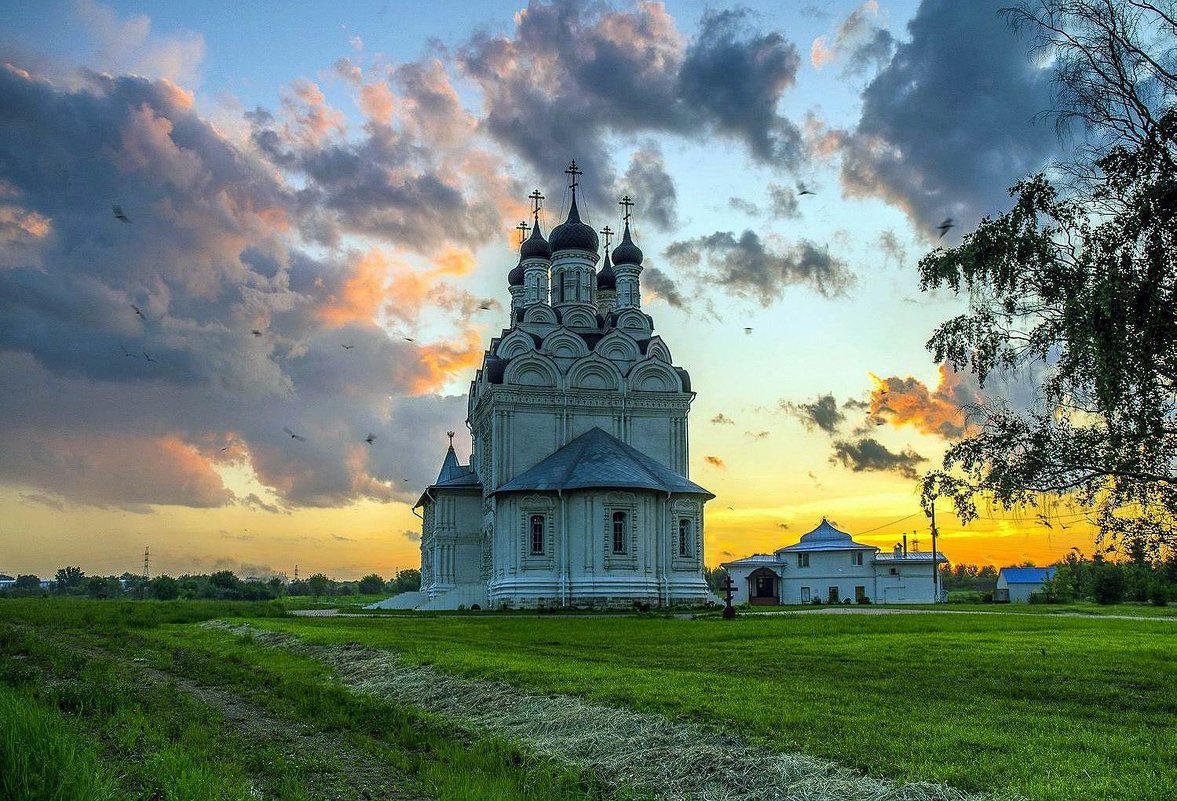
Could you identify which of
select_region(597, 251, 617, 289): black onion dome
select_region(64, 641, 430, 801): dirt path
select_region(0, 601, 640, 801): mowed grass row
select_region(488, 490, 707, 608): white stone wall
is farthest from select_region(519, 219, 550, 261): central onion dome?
select_region(64, 641, 430, 801): dirt path

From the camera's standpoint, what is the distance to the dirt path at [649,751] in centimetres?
855

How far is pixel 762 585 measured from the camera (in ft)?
210

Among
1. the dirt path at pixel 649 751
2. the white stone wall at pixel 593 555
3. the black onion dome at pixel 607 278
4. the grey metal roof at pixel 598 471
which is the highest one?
the black onion dome at pixel 607 278

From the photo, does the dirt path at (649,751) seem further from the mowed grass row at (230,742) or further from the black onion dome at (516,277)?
the black onion dome at (516,277)

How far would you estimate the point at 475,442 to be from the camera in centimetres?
5309

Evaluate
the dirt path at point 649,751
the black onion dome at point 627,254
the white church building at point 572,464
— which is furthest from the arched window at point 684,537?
the dirt path at point 649,751

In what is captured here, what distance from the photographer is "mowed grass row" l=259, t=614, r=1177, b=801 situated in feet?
29.2

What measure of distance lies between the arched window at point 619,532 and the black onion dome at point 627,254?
53.9ft

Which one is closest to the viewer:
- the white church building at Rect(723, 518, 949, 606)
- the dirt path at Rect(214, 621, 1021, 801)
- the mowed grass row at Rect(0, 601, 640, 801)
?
the mowed grass row at Rect(0, 601, 640, 801)

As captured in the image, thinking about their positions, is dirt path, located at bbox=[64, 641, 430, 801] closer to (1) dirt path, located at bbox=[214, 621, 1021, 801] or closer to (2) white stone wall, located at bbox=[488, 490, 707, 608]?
(1) dirt path, located at bbox=[214, 621, 1021, 801]

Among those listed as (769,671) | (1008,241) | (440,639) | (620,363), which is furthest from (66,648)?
(620,363)

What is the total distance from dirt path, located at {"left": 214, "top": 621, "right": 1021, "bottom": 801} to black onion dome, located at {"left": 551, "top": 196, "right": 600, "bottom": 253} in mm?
39307

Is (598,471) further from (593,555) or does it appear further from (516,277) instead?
(516,277)

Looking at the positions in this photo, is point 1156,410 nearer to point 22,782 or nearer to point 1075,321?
point 1075,321
